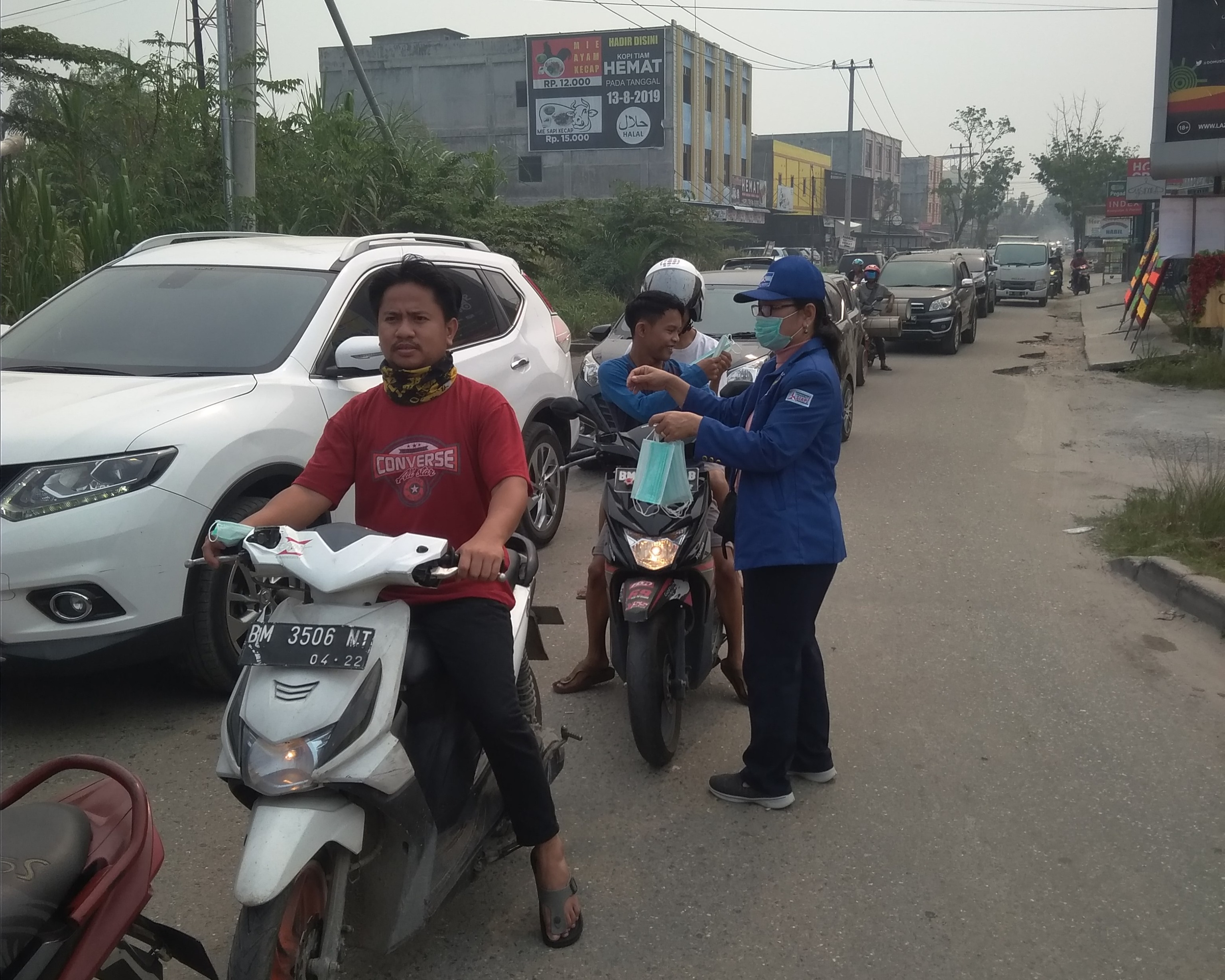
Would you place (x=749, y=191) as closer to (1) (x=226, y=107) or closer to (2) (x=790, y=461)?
(1) (x=226, y=107)

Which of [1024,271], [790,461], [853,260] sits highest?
[853,260]

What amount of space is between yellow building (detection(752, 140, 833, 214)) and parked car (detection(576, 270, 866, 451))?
195 feet

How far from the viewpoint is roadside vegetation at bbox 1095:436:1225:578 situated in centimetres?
676

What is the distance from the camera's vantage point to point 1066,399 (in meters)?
14.3

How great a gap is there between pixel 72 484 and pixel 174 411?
1.69 feet

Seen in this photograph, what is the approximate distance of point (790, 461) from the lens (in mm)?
3648

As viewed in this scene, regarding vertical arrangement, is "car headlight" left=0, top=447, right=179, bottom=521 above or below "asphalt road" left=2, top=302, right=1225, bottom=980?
above

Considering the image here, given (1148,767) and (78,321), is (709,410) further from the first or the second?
(78,321)

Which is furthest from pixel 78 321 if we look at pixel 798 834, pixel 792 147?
pixel 792 147

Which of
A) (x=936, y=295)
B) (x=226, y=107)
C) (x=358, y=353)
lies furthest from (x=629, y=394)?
(x=936, y=295)

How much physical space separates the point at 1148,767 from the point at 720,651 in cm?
193

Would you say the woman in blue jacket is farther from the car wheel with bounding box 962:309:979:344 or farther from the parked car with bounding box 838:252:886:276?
the parked car with bounding box 838:252:886:276

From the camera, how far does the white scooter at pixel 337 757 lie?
2.51 metres

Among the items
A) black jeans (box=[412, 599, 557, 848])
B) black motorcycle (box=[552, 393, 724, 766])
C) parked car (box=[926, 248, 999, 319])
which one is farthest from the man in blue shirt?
parked car (box=[926, 248, 999, 319])
